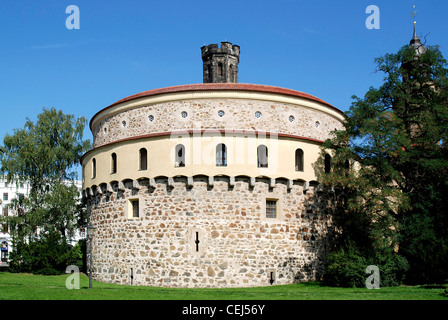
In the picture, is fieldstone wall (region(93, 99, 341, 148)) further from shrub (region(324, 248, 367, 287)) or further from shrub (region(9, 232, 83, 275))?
shrub (region(9, 232, 83, 275))

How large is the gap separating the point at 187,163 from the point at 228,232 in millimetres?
3825

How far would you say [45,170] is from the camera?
3878 centimetres

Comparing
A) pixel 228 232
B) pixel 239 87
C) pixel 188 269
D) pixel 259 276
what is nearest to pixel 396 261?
pixel 259 276

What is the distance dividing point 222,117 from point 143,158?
4507 mm

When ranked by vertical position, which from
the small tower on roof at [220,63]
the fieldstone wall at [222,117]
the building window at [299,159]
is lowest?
the building window at [299,159]

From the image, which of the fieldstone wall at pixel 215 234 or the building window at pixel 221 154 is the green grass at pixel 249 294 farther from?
the building window at pixel 221 154

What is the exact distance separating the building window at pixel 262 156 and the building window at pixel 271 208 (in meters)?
1.82

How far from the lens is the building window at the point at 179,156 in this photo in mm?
25062

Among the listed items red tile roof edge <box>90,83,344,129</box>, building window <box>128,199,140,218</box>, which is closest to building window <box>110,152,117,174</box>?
building window <box>128,199,140,218</box>

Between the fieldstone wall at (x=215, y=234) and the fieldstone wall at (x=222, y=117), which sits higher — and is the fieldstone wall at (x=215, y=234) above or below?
below

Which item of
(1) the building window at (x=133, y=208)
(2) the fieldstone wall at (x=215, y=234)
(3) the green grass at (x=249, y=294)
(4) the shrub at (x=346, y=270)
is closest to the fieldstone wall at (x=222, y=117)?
(2) the fieldstone wall at (x=215, y=234)

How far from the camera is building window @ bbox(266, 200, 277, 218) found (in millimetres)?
25234

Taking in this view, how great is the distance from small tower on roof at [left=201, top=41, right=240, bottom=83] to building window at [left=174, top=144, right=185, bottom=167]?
14415mm

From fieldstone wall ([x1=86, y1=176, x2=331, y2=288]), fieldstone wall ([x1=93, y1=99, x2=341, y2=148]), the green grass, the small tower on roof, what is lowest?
the green grass
